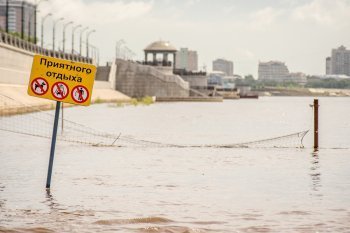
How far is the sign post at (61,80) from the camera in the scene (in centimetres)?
1527

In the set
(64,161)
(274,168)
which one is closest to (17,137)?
(64,161)

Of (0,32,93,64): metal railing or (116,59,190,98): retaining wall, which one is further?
(116,59,190,98): retaining wall

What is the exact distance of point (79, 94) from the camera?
611 inches

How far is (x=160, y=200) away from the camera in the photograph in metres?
15.3

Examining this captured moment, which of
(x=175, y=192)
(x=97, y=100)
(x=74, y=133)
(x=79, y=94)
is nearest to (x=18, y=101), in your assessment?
(x=74, y=133)

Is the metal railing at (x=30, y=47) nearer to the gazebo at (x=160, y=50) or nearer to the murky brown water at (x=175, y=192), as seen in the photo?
the gazebo at (x=160, y=50)

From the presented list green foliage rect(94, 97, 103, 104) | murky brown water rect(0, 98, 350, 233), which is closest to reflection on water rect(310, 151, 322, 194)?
murky brown water rect(0, 98, 350, 233)

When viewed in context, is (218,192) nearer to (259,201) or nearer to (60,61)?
(259,201)

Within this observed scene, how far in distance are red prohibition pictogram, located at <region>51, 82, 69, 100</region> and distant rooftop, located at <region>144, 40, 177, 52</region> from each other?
164 metres

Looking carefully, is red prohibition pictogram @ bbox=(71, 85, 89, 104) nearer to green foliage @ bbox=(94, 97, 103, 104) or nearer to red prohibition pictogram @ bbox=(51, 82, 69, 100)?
red prohibition pictogram @ bbox=(51, 82, 69, 100)

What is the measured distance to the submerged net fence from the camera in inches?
1308

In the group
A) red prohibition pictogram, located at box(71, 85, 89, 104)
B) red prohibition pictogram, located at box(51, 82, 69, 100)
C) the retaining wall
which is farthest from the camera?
the retaining wall

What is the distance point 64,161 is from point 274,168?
6.65 m

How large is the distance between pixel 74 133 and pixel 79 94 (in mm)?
26791
